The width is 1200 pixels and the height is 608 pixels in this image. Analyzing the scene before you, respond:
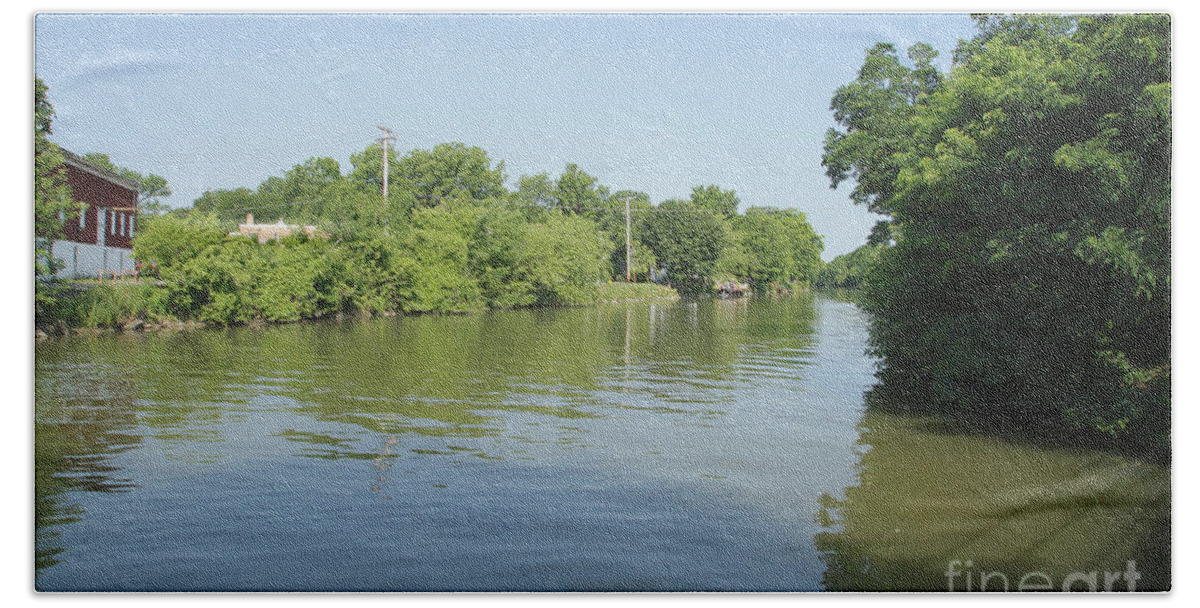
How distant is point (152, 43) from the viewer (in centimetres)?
487

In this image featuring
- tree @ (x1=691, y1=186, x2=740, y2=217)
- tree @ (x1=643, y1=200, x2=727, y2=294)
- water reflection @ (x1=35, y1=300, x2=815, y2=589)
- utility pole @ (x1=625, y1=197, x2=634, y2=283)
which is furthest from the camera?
utility pole @ (x1=625, y1=197, x2=634, y2=283)

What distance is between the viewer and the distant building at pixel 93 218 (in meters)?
5.07

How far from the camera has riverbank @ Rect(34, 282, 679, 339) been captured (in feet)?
18.2

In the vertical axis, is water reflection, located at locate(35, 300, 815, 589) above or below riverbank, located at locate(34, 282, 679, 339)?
below

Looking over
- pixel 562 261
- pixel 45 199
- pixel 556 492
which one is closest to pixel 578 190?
pixel 556 492

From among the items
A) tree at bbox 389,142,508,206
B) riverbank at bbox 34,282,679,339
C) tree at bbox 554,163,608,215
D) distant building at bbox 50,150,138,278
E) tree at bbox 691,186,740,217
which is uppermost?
tree at bbox 389,142,508,206

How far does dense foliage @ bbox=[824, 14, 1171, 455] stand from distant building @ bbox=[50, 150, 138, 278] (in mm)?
3938

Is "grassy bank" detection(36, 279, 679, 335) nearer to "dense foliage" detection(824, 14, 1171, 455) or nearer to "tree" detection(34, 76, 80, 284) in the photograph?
"tree" detection(34, 76, 80, 284)

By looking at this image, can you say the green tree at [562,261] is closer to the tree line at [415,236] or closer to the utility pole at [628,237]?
the tree line at [415,236]

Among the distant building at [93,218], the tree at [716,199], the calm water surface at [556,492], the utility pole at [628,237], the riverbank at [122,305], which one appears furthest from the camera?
the utility pole at [628,237]

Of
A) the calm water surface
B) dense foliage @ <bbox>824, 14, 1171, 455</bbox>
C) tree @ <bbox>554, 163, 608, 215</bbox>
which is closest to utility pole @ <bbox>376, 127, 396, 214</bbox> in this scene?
tree @ <bbox>554, 163, 608, 215</bbox>

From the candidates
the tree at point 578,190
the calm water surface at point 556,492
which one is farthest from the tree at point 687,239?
the calm water surface at point 556,492

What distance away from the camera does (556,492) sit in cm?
513

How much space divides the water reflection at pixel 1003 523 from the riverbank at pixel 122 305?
13.4ft
